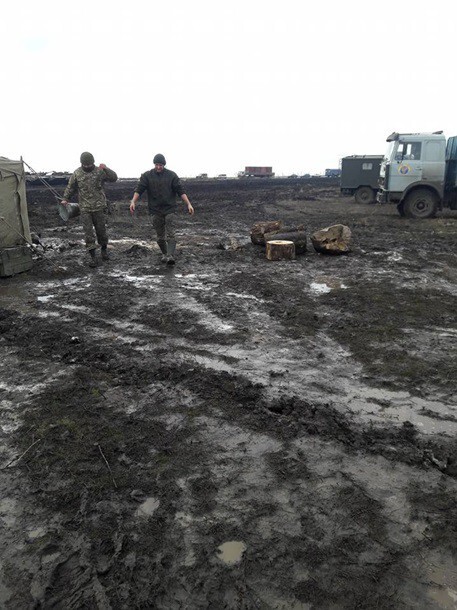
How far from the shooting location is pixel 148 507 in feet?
7.50

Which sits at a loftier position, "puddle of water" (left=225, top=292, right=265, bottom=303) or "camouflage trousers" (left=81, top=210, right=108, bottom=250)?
"camouflage trousers" (left=81, top=210, right=108, bottom=250)

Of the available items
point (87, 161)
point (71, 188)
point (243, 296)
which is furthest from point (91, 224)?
point (243, 296)

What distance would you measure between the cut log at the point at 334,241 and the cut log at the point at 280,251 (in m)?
0.70

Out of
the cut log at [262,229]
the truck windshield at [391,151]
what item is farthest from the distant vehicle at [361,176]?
the cut log at [262,229]

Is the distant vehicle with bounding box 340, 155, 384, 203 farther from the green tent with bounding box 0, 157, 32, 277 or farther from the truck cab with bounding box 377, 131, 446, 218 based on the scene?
the green tent with bounding box 0, 157, 32, 277

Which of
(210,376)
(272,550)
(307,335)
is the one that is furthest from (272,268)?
(272,550)

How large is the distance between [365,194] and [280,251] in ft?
43.9

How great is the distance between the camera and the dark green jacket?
7.92 m

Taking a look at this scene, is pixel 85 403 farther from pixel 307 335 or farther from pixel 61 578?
pixel 307 335

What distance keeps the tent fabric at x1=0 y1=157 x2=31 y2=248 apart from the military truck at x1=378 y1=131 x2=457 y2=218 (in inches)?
445

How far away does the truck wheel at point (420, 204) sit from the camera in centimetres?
1400

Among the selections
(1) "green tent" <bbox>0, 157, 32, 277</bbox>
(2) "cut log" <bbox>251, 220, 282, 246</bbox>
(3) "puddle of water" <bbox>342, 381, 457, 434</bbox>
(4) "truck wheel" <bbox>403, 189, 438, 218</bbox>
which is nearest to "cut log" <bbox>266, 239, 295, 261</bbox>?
(2) "cut log" <bbox>251, 220, 282, 246</bbox>

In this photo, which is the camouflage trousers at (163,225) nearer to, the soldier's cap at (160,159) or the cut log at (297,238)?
the soldier's cap at (160,159)

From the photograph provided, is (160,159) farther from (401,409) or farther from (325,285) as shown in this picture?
(401,409)
